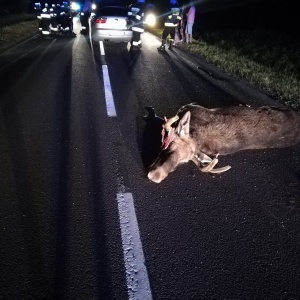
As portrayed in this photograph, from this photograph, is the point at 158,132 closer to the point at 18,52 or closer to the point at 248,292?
the point at 248,292

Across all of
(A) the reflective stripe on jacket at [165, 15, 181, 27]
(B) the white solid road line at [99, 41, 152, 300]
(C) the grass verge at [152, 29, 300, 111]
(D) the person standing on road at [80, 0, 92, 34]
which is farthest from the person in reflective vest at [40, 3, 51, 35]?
(B) the white solid road line at [99, 41, 152, 300]

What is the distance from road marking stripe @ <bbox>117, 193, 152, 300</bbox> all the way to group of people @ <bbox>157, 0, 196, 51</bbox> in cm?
1162

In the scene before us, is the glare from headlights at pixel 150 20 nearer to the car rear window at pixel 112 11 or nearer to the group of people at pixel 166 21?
the group of people at pixel 166 21

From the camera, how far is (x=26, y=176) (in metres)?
3.89

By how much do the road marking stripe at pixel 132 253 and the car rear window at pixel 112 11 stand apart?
1259 cm

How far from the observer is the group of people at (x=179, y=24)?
13.5 metres

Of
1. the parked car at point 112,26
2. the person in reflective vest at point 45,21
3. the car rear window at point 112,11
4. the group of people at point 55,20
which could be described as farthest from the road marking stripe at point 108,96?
the group of people at point 55,20

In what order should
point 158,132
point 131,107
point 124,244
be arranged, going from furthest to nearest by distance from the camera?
point 131,107, point 158,132, point 124,244

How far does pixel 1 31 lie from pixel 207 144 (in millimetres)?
16972

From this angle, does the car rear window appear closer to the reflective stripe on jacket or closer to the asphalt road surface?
the reflective stripe on jacket

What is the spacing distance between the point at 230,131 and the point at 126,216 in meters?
2.17

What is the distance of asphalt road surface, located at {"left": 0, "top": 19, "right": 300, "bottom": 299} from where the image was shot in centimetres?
→ 262

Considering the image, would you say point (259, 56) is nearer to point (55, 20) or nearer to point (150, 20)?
point (55, 20)

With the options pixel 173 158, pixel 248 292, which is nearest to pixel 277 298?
pixel 248 292
